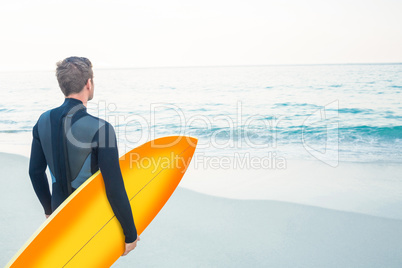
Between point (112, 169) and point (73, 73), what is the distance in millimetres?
472

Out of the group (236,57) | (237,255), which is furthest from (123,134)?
(236,57)

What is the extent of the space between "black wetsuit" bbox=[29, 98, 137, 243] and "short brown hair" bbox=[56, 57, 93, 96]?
0.20 ft

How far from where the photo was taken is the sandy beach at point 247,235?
2.28 m

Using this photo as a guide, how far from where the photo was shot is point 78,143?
1.37m

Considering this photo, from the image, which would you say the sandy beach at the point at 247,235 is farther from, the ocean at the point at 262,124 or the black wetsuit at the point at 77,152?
the ocean at the point at 262,124

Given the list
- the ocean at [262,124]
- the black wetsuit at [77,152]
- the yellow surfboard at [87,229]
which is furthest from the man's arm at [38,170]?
the ocean at [262,124]

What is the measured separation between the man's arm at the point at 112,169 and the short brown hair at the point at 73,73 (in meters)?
0.24

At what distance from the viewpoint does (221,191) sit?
11.7ft

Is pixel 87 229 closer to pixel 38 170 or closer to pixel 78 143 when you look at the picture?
pixel 38 170

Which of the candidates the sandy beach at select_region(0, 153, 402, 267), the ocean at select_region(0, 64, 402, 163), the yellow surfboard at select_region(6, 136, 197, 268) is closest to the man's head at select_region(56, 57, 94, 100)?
the yellow surfboard at select_region(6, 136, 197, 268)

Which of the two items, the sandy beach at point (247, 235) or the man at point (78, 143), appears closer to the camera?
the man at point (78, 143)

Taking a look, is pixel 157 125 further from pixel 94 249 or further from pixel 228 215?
pixel 94 249

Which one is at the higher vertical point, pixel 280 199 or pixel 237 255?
pixel 280 199

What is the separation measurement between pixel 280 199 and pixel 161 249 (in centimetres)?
147
